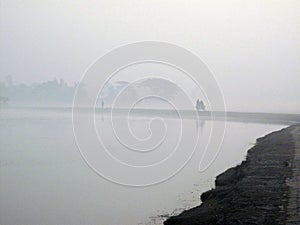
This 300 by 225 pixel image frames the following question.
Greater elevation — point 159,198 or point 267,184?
point 267,184

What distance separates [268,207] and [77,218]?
786 cm

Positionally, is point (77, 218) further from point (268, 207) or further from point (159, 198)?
point (268, 207)

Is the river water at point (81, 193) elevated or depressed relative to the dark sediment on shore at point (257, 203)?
depressed

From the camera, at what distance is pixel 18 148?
146 ft

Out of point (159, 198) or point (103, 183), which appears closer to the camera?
point (159, 198)

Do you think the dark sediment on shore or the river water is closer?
the dark sediment on shore

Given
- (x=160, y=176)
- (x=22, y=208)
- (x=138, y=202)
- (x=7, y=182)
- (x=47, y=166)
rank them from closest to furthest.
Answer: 1. (x=22, y=208)
2. (x=138, y=202)
3. (x=7, y=182)
4. (x=160, y=176)
5. (x=47, y=166)

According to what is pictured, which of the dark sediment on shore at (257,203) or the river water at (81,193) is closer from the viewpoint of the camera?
the dark sediment on shore at (257,203)

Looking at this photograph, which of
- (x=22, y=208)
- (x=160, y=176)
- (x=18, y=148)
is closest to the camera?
(x=22, y=208)

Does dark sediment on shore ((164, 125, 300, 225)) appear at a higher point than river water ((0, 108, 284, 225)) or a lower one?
higher

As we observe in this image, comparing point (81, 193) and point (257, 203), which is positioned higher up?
point (257, 203)

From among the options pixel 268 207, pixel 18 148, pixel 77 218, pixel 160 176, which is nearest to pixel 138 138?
pixel 18 148

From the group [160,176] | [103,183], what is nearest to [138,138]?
[160,176]

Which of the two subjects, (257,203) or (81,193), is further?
(81,193)
